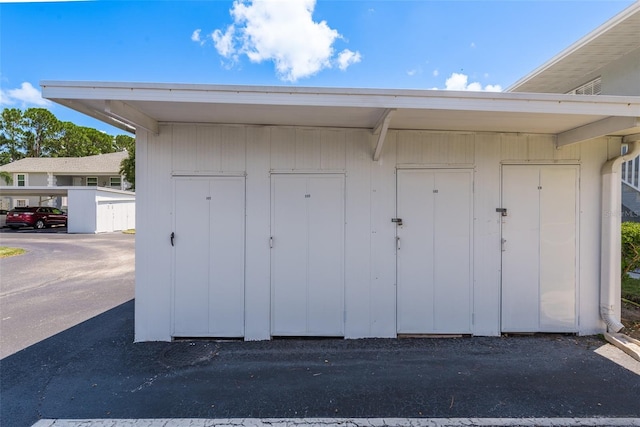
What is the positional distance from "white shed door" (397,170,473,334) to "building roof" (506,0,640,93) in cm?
455

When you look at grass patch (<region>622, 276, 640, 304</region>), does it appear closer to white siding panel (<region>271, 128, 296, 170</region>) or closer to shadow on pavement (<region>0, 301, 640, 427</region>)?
shadow on pavement (<region>0, 301, 640, 427</region>)

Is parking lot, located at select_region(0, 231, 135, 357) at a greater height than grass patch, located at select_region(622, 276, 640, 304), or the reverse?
grass patch, located at select_region(622, 276, 640, 304)

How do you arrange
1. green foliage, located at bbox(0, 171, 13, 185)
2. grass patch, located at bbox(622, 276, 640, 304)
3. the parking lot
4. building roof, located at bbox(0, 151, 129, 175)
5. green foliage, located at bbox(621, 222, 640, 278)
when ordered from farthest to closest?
green foliage, located at bbox(0, 171, 13, 185) < building roof, located at bbox(0, 151, 129, 175) < grass patch, located at bbox(622, 276, 640, 304) < green foliage, located at bbox(621, 222, 640, 278) < the parking lot

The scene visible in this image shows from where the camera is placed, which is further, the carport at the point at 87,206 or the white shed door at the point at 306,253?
the carport at the point at 87,206

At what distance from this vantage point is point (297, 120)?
342 centimetres

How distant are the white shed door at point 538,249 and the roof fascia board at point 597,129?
0.38 meters

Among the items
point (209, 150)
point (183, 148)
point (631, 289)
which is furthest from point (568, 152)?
point (183, 148)

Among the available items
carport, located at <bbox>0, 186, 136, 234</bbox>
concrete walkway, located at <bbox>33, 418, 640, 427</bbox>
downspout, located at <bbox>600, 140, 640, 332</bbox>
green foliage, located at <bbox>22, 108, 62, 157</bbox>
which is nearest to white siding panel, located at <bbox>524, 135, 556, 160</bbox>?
downspout, located at <bbox>600, 140, 640, 332</bbox>

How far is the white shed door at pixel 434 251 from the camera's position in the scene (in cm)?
368

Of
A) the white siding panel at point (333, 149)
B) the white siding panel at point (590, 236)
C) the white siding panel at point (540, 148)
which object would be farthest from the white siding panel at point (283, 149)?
the white siding panel at point (590, 236)

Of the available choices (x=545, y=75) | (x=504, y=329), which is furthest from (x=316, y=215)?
(x=545, y=75)

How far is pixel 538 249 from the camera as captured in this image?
3740 mm

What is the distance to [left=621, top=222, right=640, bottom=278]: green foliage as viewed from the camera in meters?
4.21

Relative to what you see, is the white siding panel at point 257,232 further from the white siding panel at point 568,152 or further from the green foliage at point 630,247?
the green foliage at point 630,247
